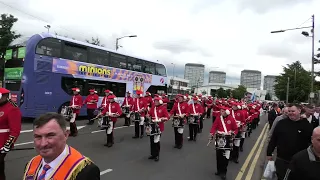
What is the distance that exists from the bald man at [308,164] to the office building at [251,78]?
157 meters

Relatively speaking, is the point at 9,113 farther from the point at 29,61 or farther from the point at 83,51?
the point at 83,51

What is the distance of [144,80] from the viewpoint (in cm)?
2105

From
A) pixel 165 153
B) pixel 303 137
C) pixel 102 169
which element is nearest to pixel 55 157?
pixel 303 137

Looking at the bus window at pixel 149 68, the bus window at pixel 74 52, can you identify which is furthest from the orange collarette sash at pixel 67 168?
the bus window at pixel 149 68

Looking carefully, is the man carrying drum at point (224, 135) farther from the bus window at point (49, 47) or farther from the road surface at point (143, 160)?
the bus window at point (49, 47)

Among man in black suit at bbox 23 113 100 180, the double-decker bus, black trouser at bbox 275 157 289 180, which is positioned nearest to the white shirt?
man in black suit at bbox 23 113 100 180

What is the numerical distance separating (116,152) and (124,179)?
A: 107 inches

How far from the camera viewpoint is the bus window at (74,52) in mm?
15078

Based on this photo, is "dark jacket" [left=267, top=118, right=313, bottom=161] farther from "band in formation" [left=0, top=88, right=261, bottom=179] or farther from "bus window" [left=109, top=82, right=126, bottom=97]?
"bus window" [left=109, top=82, right=126, bottom=97]

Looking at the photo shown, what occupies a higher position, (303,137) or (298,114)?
(298,114)

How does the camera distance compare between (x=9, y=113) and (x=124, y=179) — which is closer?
(x=9, y=113)

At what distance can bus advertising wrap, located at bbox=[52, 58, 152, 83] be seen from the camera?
14719mm

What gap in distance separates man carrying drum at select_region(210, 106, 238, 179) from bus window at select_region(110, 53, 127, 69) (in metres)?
11.8

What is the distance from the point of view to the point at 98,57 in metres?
17.1
